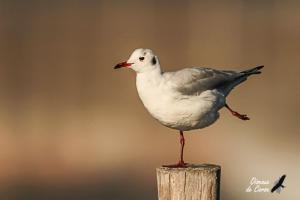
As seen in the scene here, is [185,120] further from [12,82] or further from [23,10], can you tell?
[23,10]

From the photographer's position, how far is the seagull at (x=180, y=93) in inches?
295

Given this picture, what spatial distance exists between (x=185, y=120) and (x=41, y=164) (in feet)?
29.1

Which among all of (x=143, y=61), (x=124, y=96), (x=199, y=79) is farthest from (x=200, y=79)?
(x=124, y=96)

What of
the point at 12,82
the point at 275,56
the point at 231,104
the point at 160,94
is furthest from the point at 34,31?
the point at 160,94

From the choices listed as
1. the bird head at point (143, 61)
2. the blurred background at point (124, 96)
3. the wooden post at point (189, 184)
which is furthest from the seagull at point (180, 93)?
the blurred background at point (124, 96)

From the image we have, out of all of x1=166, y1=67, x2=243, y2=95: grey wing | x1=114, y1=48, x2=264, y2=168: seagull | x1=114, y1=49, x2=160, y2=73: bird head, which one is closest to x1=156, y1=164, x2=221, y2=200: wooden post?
x1=114, y1=48, x2=264, y2=168: seagull

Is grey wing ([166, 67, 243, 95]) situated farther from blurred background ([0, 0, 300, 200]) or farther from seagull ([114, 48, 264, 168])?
blurred background ([0, 0, 300, 200])

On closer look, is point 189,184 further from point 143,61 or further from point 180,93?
point 143,61

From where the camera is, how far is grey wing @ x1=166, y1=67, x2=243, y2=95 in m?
7.61

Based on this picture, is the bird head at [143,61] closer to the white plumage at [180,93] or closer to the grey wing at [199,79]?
the white plumage at [180,93]

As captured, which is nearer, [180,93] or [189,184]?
[189,184]

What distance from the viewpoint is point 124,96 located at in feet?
61.4

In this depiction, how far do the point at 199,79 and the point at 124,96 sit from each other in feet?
36.1

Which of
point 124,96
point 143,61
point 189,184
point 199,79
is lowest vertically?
point 189,184
